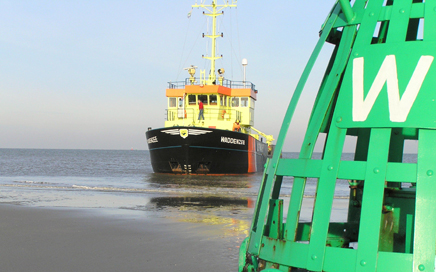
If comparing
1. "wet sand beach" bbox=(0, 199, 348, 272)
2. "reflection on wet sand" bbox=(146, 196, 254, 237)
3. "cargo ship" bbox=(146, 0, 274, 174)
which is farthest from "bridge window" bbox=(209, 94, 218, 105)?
"wet sand beach" bbox=(0, 199, 348, 272)

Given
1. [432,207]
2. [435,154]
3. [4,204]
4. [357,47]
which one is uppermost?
[357,47]

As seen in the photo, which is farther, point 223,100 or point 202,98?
point 223,100

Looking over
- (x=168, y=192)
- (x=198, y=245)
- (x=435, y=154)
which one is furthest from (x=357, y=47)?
(x=168, y=192)

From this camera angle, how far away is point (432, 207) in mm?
2297

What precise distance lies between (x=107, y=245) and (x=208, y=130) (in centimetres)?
1683

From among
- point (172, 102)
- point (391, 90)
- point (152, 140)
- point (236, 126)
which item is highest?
point (172, 102)

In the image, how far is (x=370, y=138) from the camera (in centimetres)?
243

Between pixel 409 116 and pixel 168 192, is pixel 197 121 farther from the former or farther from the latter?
pixel 409 116

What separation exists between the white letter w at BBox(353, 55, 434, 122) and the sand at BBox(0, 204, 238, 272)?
3.64 m

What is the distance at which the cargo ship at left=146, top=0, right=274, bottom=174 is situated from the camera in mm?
24000

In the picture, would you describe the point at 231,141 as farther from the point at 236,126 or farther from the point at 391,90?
the point at 391,90

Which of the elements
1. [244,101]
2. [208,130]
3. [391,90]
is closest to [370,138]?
[391,90]

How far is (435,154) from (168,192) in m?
14.7

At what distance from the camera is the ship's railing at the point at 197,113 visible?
26.7 metres
